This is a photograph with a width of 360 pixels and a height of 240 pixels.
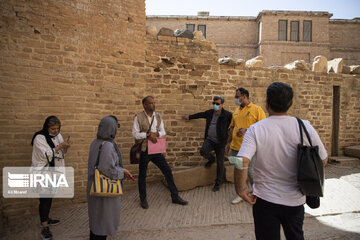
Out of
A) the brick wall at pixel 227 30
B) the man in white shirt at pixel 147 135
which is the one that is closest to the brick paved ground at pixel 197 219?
the man in white shirt at pixel 147 135

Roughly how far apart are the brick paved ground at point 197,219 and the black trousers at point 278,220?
5.27 feet

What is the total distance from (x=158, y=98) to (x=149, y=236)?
3147mm

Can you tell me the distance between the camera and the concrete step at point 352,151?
7.12 meters

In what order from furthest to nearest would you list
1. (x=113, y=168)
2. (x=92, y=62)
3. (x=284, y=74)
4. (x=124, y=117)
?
(x=284, y=74)
(x=124, y=117)
(x=92, y=62)
(x=113, y=168)

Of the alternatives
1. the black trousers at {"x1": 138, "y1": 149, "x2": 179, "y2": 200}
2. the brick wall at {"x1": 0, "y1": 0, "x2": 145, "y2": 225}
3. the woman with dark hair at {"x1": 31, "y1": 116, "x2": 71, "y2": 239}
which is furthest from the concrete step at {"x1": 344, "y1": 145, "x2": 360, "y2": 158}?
the woman with dark hair at {"x1": 31, "y1": 116, "x2": 71, "y2": 239}

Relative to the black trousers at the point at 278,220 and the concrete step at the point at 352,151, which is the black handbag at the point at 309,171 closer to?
the black trousers at the point at 278,220

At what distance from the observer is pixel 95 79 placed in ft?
15.5

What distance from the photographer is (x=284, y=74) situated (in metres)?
6.80

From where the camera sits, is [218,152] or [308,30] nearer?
[218,152]

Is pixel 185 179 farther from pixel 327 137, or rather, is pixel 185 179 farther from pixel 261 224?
pixel 327 137

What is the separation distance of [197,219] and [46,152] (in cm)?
250

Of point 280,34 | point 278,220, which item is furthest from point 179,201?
point 280,34

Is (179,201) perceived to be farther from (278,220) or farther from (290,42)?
(290,42)

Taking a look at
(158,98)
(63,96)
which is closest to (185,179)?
(158,98)
